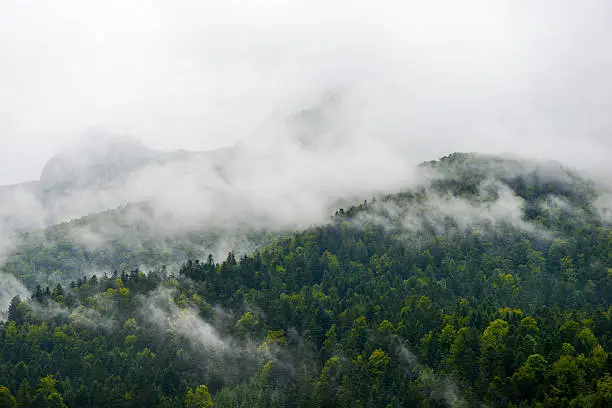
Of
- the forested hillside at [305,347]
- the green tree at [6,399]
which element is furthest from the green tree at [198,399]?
the green tree at [6,399]

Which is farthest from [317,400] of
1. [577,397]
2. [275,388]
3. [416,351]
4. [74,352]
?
[74,352]

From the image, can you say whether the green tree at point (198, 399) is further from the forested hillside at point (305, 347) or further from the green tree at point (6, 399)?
the green tree at point (6, 399)

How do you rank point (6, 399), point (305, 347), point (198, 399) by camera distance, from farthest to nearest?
1. point (305, 347)
2. point (198, 399)
3. point (6, 399)

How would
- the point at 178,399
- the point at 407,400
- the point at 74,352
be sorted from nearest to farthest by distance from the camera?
the point at 407,400 → the point at 178,399 → the point at 74,352

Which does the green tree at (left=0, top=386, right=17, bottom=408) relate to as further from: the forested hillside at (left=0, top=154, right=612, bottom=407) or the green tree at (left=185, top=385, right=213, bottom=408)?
the green tree at (left=185, top=385, right=213, bottom=408)

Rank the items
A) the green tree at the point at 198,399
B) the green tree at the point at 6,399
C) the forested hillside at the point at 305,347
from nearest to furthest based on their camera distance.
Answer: the forested hillside at the point at 305,347
the green tree at the point at 6,399
the green tree at the point at 198,399

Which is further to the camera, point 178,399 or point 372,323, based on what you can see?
point 372,323

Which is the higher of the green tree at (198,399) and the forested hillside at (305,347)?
the forested hillside at (305,347)

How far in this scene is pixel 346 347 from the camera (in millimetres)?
162375

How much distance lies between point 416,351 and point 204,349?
53.0m

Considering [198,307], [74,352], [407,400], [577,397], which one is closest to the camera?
[577,397]

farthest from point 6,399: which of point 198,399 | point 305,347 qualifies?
point 305,347

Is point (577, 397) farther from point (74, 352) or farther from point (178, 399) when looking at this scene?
point (74, 352)

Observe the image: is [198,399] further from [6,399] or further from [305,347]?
[6,399]
